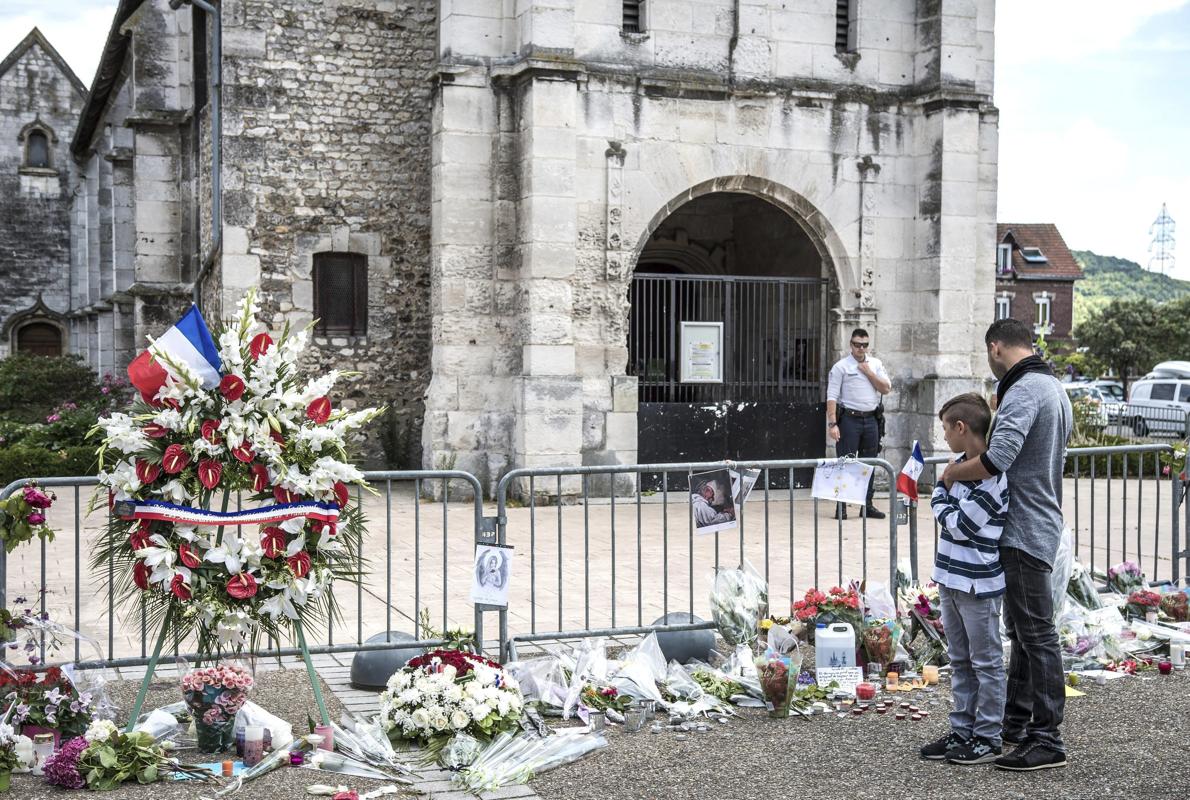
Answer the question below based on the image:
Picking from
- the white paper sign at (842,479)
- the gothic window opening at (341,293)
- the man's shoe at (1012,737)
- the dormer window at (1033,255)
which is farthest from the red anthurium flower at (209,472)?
the dormer window at (1033,255)

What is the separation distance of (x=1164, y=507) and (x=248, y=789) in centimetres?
1332

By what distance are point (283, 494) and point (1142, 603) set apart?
223 inches

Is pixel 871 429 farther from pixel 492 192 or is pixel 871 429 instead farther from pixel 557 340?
pixel 492 192

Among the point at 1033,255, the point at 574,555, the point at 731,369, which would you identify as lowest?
the point at 574,555

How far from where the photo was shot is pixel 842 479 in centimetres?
782

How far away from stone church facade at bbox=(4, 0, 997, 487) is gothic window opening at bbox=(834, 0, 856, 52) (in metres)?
0.04

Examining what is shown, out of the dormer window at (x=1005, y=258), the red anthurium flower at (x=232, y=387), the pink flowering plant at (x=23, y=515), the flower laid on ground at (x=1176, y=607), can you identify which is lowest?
the flower laid on ground at (x=1176, y=607)

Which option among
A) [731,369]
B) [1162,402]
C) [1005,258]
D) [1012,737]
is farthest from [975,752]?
[1005,258]

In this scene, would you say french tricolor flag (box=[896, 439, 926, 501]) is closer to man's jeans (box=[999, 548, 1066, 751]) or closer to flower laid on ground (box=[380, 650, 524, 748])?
man's jeans (box=[999, 548, 1066, 751])

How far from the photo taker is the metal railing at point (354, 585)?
22.0 feet

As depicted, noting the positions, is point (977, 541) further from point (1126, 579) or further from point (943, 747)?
point (1126, 579)

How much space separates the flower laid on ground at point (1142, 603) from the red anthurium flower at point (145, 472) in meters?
6.16

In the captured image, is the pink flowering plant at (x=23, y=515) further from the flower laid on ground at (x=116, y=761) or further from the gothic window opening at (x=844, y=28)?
the gothic window opening at (x=844, y=28)

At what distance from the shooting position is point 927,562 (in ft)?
35.9
